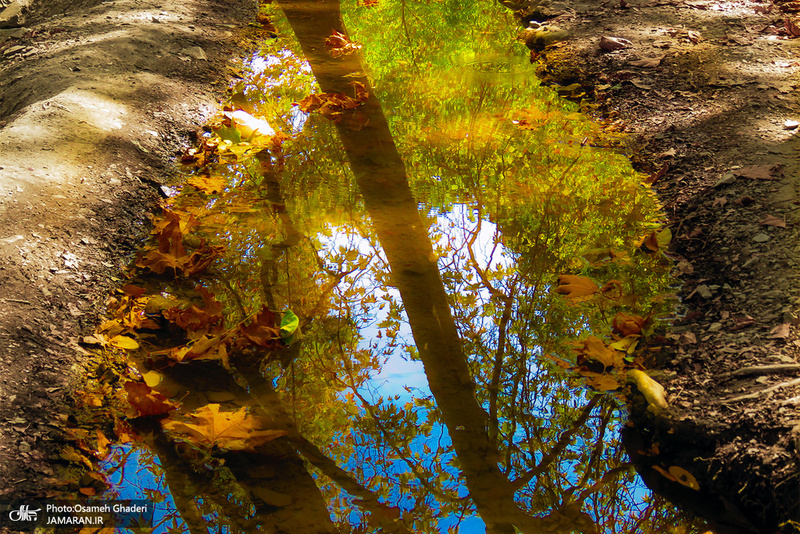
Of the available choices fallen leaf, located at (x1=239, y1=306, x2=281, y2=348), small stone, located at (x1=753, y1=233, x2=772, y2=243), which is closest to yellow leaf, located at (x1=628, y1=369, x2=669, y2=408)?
Answer: small stone, located at (x1=753, y1=233, x2=772, y2=243)

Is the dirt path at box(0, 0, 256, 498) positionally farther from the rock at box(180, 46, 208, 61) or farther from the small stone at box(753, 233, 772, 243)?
the small stone at box(753, 233, 772, 243)

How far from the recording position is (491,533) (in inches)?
56.9

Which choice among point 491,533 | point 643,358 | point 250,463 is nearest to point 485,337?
point 643,358

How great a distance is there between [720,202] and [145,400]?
8.39ft

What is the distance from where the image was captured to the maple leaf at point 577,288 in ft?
7.18

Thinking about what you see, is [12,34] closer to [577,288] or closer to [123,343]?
[123,343]

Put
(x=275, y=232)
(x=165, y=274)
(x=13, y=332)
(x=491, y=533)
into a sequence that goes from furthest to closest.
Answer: (x=275, y=232), (x=165, y=274), (x=13, y=332), (x=491, y=533)

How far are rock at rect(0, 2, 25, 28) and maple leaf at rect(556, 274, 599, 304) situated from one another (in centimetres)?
547

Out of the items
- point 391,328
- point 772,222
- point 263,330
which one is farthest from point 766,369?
point 263,330

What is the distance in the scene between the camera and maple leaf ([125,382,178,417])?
1731 millimetres

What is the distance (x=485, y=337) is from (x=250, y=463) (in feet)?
3.08

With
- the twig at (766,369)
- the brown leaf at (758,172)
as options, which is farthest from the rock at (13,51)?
the twig at (766,369)

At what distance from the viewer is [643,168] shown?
3.03m

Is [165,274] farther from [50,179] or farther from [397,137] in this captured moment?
[397,137]
